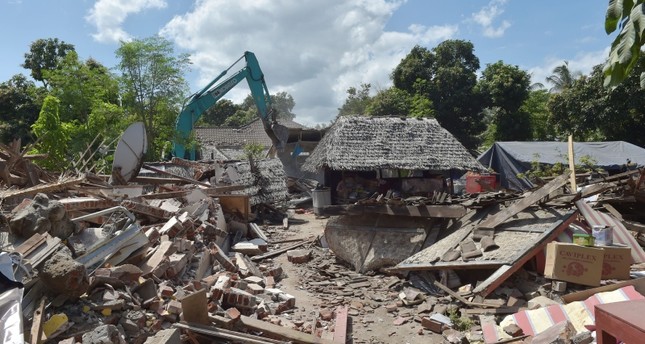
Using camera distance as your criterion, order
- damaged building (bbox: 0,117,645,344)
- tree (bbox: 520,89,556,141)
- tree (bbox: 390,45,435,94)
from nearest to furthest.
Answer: damaged building (bbox: 0,117,645,344) < tree (bbox: 520,89,556,141) < tree (bbox: 390,45,435,94)

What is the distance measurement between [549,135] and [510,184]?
11.5m

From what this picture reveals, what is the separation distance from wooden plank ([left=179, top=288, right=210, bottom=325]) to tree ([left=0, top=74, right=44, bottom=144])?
2463cm

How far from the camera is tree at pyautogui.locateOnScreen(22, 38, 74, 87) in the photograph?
28.2 metres

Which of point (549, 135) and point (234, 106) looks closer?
point (549, 135)

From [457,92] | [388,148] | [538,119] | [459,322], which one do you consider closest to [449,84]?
[457,92]

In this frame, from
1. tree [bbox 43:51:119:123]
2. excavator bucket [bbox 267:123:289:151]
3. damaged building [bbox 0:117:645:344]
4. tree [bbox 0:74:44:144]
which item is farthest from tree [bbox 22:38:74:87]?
damaged building [bbox 0:117:645:344]

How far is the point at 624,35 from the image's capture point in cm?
167

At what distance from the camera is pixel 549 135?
25969 mm

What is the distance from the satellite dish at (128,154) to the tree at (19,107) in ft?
60.1

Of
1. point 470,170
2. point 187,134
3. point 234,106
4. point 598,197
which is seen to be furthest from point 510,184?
point 234,106

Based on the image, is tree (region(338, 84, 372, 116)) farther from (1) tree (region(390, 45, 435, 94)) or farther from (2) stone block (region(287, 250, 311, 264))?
(2) stone block (region(287, 250, 311, 264))

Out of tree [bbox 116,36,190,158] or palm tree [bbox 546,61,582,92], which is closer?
tree [bbox 116,36,190,158]

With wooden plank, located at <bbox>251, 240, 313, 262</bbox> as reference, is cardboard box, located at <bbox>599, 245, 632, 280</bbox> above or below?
above

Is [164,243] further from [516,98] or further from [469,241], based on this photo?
[516,98]
